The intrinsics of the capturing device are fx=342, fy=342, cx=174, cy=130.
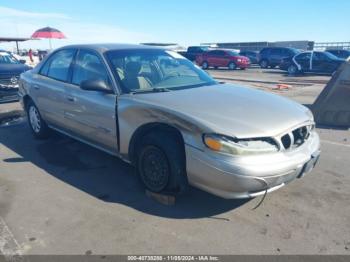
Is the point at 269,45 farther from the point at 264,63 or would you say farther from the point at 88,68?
the point at 88,68

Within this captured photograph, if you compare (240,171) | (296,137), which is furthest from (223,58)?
(240,171)

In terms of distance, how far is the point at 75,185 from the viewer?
4215 mm

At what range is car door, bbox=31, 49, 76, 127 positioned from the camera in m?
5.00

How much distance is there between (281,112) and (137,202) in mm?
1844

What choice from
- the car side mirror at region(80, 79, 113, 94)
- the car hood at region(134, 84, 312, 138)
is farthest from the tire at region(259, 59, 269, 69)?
the car side mirror at region(80, 79, 113, 94)

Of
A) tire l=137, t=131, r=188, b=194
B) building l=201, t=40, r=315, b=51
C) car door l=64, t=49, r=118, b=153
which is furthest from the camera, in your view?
building l=201, t=40, r=315, b=51

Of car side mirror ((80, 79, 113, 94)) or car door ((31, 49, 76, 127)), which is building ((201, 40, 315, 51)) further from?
car side mirror ((80, 79, 113, 94))

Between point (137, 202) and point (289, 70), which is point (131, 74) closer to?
point (137, 202)

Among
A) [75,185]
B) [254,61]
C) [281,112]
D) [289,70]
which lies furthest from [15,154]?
[254,61]

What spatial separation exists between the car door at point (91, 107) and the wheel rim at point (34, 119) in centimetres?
127

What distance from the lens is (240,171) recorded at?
3.05 meters

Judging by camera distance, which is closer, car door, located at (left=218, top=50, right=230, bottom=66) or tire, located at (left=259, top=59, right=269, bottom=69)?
car door, located at (left=218, top=50, right=230, bottom=66)

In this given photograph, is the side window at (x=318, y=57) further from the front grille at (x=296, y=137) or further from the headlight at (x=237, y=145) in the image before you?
the headlight at (x=237, y=145)

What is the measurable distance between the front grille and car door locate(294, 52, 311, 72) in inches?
748
